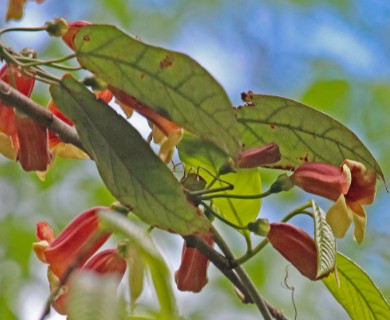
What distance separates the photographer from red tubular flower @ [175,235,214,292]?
760 millimetres

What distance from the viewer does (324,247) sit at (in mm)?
731

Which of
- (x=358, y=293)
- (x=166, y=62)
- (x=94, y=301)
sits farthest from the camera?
(x=358, y=293)

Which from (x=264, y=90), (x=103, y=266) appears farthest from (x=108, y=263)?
(x=264, y=90)

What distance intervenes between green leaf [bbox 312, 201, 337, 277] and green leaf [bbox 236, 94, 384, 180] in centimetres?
7

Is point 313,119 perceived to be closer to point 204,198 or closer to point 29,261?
point 204,198

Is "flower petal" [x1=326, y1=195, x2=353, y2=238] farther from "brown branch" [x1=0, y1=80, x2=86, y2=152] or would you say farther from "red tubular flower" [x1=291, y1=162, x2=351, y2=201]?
"brown branch" [x1=0, y1=80, x2=86, y2=152]

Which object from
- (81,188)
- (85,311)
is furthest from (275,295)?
(85,311)

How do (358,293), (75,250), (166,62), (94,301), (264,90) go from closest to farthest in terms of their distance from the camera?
1. (94,301)
2. (166,62)
3. (75,250)
4. (358,293)
5. (264,90)

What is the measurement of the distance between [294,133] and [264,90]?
7.53ft

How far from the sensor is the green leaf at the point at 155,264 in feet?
1.42

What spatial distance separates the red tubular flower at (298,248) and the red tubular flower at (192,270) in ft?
0.20

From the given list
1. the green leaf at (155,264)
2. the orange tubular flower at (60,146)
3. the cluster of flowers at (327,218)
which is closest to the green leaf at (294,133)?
the cluster of flowers at (327,218)

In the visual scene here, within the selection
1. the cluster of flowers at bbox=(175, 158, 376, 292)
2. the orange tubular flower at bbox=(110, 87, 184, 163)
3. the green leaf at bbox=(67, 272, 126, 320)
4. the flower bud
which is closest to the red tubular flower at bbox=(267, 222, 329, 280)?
the cluster of flowers at bbox=(175, 158, 376, 292)

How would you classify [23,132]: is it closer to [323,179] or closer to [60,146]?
[60,146]
